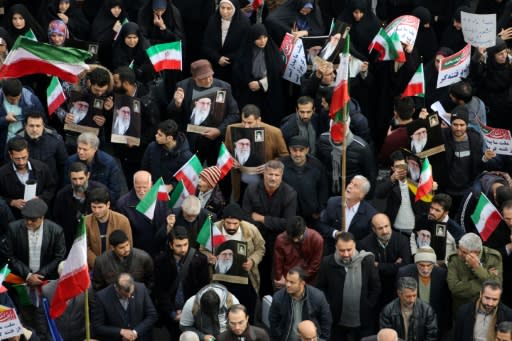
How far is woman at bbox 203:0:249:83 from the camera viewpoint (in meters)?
19.8

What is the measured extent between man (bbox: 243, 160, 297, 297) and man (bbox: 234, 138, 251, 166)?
0.70 m

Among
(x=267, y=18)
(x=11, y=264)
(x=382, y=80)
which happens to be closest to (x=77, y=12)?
(x=267, y=18)

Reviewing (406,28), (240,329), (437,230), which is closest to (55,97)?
(406,28)

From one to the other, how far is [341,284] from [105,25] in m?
5.96

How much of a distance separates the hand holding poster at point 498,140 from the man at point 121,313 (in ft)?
14.5

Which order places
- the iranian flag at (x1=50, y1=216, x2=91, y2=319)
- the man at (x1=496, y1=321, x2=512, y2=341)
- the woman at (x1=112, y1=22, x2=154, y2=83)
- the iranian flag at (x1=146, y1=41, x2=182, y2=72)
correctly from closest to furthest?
1. the iranian flag at (x1=50, y1=216, x2=91, y2=319)
2. the man at (x1=496, y1=321, x2=512, y2=341)
3. the iranian flag at (x1=146, y1=41, x2=182, y2=72)
4. the woman at (x1=112, y1=22, x2=154, y2=83)

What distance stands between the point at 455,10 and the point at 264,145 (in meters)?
4.32

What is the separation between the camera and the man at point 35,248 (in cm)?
1627

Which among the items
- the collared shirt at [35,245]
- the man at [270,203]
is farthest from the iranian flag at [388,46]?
the collared shirt at [35,245]

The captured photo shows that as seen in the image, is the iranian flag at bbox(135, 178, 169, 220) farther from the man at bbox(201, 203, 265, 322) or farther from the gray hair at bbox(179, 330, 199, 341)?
the gray hair at bbox(179, 330, 199, 341)

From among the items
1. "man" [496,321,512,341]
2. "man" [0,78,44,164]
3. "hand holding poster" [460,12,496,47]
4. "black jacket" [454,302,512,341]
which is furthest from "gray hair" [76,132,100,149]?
"man" [496,321,512,341]

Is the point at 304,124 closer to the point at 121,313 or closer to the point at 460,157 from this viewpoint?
the point at 460,157

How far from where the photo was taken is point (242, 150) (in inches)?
701

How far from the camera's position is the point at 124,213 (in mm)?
16906
